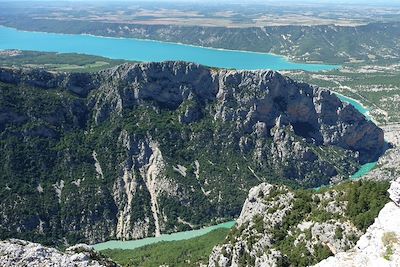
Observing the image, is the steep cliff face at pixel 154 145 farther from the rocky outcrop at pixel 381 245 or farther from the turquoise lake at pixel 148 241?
the rocky outcrop at pixel 381 245

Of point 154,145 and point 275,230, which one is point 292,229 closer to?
point 275,230

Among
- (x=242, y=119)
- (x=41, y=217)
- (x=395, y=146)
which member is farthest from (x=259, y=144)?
(x=41, y=217)

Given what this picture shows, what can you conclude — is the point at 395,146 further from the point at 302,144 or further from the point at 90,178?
the point at 90,178

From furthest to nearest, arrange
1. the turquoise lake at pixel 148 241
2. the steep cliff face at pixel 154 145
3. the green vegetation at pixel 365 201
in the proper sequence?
the steep cliff face at pixel 154 145, the turquoise lake at pixel 148 241, the green vegetation at pixel 365 201

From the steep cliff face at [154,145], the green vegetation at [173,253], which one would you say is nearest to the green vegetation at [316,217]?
the green vegetation at [173,253]

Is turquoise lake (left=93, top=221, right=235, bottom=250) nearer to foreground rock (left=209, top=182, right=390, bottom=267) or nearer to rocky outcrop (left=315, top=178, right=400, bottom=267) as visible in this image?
foreground rock (left=209, top=182, right=390, bottom=267)

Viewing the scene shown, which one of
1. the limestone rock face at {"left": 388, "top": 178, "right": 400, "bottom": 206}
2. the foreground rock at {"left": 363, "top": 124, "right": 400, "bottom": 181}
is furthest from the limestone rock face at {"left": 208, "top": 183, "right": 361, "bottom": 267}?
the foreground rock at {"left": 363, "top": 124, "right": 400, "bottom": 181}

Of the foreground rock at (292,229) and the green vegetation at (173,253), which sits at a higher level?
the foreground rock at (292,229)
